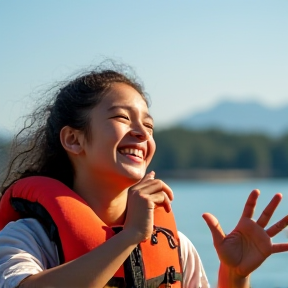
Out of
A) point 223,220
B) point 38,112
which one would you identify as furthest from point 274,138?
point 38,112

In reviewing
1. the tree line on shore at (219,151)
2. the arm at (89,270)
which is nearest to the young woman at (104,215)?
the arm at (89,270)

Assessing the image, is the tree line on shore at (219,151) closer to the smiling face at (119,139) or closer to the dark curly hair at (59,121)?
the dark curly hair at (59,121)

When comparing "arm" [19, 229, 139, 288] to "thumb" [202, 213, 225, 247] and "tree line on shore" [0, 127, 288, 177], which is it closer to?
"thumb" [202, 213, 225, 247]

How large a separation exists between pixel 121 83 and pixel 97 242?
0.74 meters

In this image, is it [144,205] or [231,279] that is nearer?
[144,205]

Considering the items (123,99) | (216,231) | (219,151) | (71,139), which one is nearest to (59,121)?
(71,139)

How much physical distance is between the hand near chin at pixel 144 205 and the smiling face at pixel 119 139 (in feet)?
0.40

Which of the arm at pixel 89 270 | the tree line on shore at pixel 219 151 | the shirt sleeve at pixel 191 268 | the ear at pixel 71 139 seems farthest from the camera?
the tree line on shore at pixel 219 151

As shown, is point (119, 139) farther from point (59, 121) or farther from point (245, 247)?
point (245, 247)

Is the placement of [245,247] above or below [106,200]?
below

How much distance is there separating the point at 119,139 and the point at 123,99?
223mm

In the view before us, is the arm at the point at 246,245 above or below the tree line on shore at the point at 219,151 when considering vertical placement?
above

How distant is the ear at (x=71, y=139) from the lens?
3.47 m

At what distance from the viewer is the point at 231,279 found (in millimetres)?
3365
